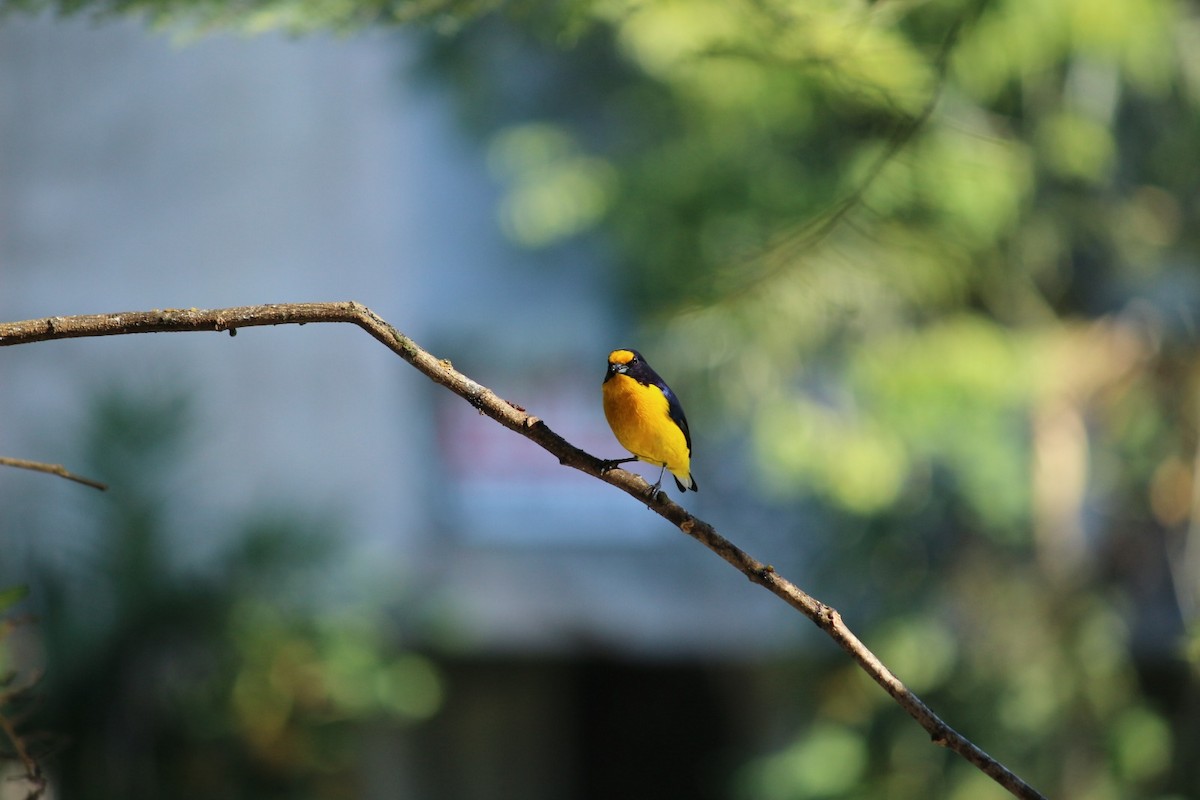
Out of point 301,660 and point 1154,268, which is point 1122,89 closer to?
point 1154,268

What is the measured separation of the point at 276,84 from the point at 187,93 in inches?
17.5

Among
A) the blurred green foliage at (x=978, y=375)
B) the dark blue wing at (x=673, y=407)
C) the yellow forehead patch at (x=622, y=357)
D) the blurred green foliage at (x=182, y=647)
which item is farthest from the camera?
the blurred green foliage at (x=978, y=375)

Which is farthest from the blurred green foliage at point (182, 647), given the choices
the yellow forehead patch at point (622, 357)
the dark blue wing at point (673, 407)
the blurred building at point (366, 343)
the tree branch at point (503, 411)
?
the tree branch at point (503, 411)

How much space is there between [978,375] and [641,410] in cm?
368

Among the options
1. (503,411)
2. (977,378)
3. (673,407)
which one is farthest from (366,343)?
(503,411)

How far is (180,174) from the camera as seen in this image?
22.6ft

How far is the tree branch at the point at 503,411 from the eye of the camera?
102 cm

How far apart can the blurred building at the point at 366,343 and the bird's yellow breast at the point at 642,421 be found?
4.65 meters

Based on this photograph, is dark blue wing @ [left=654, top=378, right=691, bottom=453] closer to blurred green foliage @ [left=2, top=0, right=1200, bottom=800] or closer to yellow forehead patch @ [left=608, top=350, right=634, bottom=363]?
yellow forehead patch @ [left=608, top=350, right=634, bottom=363]

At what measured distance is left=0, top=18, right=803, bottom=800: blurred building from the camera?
6.76 metres

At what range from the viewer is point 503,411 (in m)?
1.06

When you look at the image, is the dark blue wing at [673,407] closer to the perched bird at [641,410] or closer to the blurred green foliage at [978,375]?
the perched bird at [641,410]

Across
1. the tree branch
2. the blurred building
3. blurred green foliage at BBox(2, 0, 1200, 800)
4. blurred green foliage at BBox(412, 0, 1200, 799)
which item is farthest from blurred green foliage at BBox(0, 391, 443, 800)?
the tree branch

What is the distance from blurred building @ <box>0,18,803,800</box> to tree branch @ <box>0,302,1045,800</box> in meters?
5.09
